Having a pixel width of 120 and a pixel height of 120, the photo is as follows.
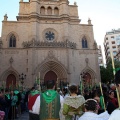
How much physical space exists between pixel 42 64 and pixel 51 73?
8.47 ft

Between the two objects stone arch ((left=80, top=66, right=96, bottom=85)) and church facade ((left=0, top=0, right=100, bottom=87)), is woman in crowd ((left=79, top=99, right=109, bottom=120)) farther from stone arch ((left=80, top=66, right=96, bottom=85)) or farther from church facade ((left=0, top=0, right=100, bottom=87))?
stone arch ((left=80, top=66, right=96, bottom=85))

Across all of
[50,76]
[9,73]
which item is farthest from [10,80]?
[50,76]

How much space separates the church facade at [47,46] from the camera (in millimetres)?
22938

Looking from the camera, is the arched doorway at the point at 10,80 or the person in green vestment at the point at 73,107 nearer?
the person in green vestment at the point at 73,107

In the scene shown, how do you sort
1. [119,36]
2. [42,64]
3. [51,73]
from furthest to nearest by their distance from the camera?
[119,36]
[51,73]
[42,64]

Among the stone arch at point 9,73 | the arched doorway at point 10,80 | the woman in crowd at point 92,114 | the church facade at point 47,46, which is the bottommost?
the woman in crowd at point 92,114

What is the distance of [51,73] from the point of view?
2470 cm

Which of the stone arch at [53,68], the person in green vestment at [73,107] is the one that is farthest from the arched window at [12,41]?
the person in green vestment at [73,107]

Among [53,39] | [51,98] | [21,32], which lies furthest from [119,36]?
[51,98]

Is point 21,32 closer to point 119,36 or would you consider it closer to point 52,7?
point 52,7

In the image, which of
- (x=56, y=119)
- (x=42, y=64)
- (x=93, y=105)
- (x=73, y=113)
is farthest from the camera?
(x=42, y=64)

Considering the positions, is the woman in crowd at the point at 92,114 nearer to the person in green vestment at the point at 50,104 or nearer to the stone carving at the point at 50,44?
the person in green vestment at the point at 50,104

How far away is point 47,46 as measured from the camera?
2384 cm

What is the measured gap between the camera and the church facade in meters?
22.9
